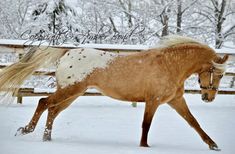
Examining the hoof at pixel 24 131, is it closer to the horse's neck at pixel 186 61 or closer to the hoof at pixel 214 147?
the horse's neck at pixel 186 61

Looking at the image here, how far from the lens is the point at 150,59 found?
414cm

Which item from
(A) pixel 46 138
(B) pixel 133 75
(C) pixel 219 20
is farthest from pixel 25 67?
(C) pixel 219 20

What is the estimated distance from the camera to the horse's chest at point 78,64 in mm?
4008

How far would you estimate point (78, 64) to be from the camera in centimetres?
409

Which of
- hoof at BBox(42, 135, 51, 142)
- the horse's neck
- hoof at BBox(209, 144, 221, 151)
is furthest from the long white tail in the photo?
hoof at BBox(209, 144, 221, 151)

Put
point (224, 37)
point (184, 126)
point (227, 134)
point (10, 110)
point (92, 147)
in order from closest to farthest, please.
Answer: point (92, 147)
point (227, 134)
point (184, 126)
point (10, 110)
point (224, 37)

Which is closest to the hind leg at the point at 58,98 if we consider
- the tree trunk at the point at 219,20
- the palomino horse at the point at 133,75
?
the palomino horse at the point at 133,75

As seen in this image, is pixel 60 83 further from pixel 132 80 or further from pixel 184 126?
pixel 184 126

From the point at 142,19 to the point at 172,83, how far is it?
13656mm

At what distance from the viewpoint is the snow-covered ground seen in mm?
3502

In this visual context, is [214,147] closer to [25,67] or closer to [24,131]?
[24,131]

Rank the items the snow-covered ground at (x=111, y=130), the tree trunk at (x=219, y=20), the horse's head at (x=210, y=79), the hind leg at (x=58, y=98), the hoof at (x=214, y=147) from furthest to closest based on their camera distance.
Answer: the tree trunk at (x=219, y=20) → the horse's head at (x=210, y=79) → the hind leg at (x=58, y=98) → the hoof at (x=214, y=147) → the snow-covered ground at (x=111, y=130)

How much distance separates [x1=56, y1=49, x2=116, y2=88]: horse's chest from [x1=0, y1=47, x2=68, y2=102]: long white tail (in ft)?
0.62

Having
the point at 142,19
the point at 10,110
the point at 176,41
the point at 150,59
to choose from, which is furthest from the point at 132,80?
the point at 142,19
